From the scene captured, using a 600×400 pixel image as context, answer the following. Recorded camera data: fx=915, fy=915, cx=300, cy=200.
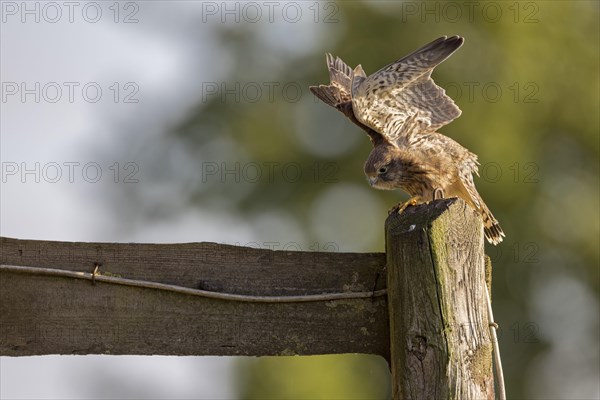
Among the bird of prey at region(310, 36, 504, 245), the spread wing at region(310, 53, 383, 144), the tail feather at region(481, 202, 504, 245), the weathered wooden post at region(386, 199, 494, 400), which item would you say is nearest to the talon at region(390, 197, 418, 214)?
the weathered wooden post at region(386, 199, 494, 400)

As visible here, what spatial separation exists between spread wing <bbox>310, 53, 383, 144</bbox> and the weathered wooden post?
2.39 metres

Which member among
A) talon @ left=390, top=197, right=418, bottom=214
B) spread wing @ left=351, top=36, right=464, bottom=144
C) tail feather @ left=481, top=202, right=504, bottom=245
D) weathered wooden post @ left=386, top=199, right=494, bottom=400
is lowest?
weathered wooden post @ left=386, top=199, right=494, bottom=400

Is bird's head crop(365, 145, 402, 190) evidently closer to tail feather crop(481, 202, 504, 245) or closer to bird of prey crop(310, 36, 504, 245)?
bird of prey crop(310, 36, 504, 245)

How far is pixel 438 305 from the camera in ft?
7.54

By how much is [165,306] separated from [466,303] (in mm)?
790

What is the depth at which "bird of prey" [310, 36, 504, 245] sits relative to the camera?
4.34m

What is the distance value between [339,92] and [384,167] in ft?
2.17

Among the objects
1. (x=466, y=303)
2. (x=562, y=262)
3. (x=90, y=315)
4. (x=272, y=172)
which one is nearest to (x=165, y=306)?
(x=90, y=315)

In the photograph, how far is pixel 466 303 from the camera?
2.34 metres

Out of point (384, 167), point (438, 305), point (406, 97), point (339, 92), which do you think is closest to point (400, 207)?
point (438, 305)

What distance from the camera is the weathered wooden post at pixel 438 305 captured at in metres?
2.27

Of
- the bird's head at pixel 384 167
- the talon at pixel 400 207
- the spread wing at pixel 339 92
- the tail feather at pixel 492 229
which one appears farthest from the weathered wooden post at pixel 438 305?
the bird's head at pixel 384 167

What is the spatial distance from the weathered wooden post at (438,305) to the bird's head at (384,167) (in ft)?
9.64

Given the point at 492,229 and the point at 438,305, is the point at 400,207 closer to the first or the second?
the point at 438,305
